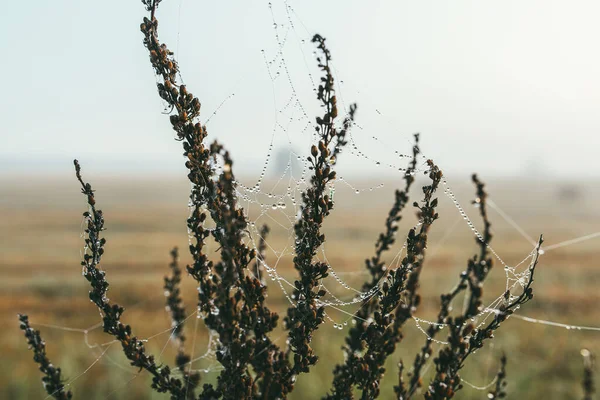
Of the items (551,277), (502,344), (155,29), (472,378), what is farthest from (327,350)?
(551,277)

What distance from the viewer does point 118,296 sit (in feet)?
77.8

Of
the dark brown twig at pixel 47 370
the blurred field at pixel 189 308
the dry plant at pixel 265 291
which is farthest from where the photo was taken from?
the blurred field at pixel 189 308

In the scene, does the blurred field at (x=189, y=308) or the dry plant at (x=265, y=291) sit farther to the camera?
the blurred field at (x=189, y=308)

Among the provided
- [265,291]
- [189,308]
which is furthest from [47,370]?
[189,308]

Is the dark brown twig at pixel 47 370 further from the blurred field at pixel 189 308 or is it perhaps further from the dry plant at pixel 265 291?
the blurred field at pixel 189 308

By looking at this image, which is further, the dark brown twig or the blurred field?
the blurred field

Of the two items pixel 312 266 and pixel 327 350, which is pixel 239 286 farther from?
pixel 327 350

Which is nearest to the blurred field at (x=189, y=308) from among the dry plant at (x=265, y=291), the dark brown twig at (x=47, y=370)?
the dry plant at (x=265, y=291)

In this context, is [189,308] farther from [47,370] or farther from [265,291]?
[265,291]

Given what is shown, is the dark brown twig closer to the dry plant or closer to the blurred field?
the dry plant

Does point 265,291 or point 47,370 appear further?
point 47,370

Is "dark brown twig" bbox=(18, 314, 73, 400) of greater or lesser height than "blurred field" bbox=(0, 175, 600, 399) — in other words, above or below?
below

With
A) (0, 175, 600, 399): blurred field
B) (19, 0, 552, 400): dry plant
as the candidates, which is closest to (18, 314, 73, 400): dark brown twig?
(19, 0, 552, 400): dry plant

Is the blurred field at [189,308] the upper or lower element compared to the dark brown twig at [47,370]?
upper
